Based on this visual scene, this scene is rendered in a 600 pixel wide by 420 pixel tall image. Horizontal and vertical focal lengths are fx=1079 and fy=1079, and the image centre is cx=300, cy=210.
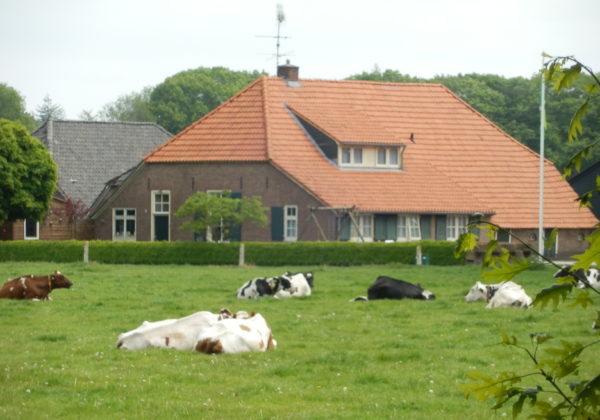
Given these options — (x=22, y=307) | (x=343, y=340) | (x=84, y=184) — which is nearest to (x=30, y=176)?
(x=84, y=184)

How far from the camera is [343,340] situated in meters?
17.0

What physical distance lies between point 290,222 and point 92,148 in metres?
27.3

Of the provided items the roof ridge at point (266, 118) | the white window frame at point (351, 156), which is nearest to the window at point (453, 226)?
the white window frame at point (351, 156)

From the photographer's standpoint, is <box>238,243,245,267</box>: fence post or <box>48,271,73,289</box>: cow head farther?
<box>238,243,245,267</box>: fence post

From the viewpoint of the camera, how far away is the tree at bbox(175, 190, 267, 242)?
4741 centimetres

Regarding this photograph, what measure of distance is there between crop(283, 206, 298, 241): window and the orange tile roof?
1.58m

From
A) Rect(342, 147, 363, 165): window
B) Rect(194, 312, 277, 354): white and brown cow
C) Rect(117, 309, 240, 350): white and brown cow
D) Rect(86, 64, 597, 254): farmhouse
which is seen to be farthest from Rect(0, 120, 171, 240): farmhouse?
Rect(194, 312, 277, 354): white and brown cow

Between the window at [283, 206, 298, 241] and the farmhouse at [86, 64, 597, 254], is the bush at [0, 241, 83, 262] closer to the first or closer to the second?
the farmhouse at [86, 64, 597, 254]

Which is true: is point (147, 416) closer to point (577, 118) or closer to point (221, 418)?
point (221, 418)

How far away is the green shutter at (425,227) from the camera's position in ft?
173

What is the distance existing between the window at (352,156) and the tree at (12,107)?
84882 millimetres

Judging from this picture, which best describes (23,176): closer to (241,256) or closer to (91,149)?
(241,256)

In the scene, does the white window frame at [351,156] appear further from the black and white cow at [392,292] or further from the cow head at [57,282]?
the cow head at [57,282]

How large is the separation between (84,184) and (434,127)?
84.2ft
